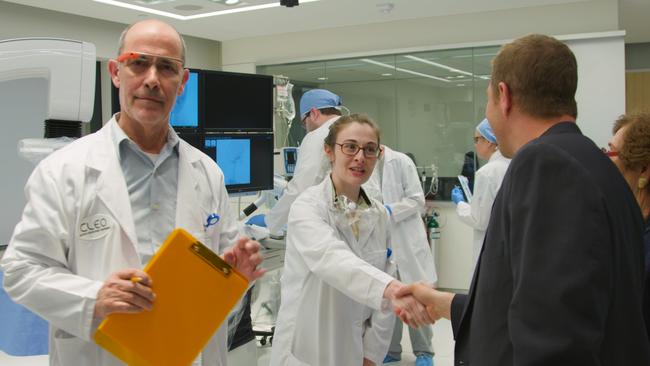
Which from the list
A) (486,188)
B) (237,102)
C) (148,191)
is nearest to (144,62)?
(148,191)

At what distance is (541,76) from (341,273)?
35.7 inches

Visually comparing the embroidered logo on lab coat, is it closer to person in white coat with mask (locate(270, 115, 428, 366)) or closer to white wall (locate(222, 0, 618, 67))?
person in white coat with mask (locate(270, 115, 428, 366))

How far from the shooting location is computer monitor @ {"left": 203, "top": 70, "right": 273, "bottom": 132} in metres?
3.08

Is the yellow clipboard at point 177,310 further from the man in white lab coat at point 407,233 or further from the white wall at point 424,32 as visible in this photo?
the white wall at point 424,32

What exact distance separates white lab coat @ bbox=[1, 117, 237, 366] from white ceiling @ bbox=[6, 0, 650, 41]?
4.37 metres

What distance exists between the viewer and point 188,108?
118 inches

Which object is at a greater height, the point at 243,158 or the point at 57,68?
the point at 57,68

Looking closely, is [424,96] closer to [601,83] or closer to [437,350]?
[601,83]

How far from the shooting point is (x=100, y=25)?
6.45 metres

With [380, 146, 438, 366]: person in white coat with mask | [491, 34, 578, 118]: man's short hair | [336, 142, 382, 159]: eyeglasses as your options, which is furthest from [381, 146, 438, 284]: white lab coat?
[491, 34, 578, 118]: man's short hair

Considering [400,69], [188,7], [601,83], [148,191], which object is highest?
[188,7]

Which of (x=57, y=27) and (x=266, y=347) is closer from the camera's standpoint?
(x=266, y=347)

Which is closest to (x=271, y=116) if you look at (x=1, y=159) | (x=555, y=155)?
(x=555, y=155)

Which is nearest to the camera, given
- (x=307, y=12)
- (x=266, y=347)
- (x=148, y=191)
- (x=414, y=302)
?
(x=148, y=191)
